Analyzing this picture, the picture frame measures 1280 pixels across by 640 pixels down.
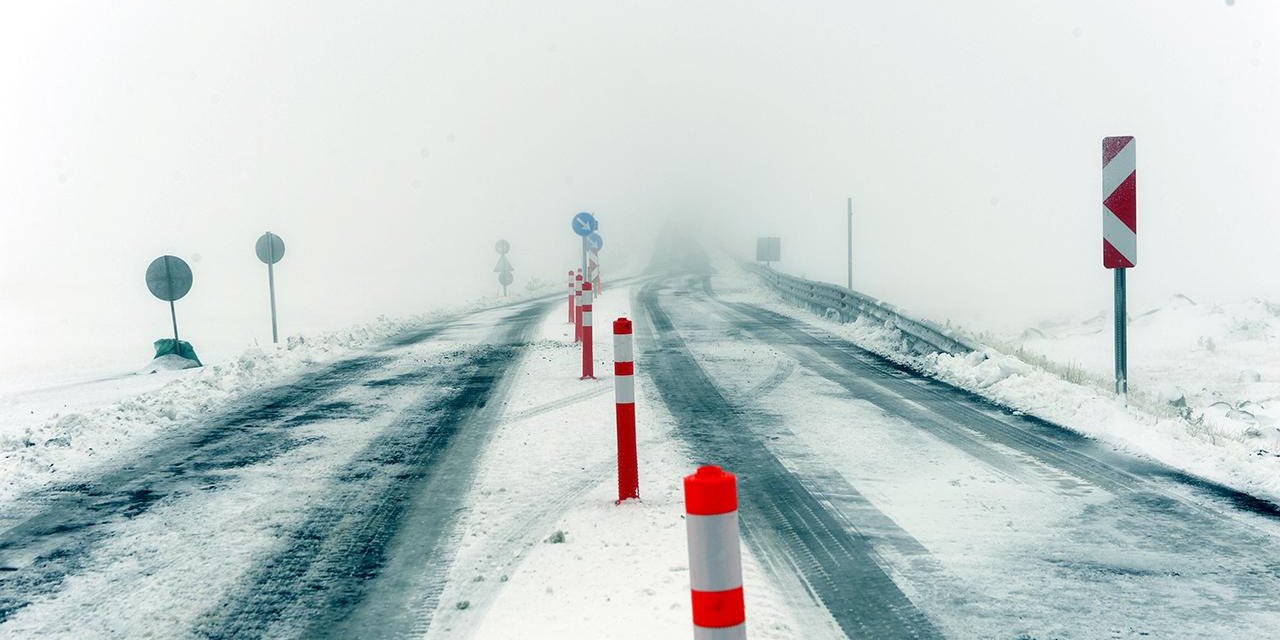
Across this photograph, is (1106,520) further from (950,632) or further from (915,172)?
(915,172)

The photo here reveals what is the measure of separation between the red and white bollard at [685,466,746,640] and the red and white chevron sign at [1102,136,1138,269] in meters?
7.83

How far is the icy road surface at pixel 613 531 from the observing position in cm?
409

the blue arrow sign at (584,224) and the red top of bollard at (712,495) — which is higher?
the blue arrow sign at (584,224)

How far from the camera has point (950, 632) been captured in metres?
3.86

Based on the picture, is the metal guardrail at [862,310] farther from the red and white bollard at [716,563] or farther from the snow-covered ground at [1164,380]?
the red and white bollard at [716,563]

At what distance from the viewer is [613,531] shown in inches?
206

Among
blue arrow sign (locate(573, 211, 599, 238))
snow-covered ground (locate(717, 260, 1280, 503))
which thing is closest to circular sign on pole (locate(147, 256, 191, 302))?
snow-covered ground (locate(717, 260, 1280, 503))

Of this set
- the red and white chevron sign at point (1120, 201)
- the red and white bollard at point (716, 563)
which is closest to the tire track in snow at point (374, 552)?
the red and white bollard at point (716, 563)

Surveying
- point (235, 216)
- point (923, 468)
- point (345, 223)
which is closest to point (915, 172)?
point (345, 223)

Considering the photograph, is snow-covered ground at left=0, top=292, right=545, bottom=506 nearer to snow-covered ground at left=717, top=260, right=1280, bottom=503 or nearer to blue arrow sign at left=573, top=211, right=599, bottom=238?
snow-covered ground at left=717, top=260, right=1280, bottom=503

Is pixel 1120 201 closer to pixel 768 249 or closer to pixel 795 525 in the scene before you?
pixel 795 525

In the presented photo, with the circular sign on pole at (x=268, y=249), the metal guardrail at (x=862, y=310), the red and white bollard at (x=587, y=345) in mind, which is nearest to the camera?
the red and white bollard at (x=587, y=345)

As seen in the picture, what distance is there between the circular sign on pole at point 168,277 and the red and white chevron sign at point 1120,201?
13120 mm

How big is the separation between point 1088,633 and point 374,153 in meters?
Answer: 130
